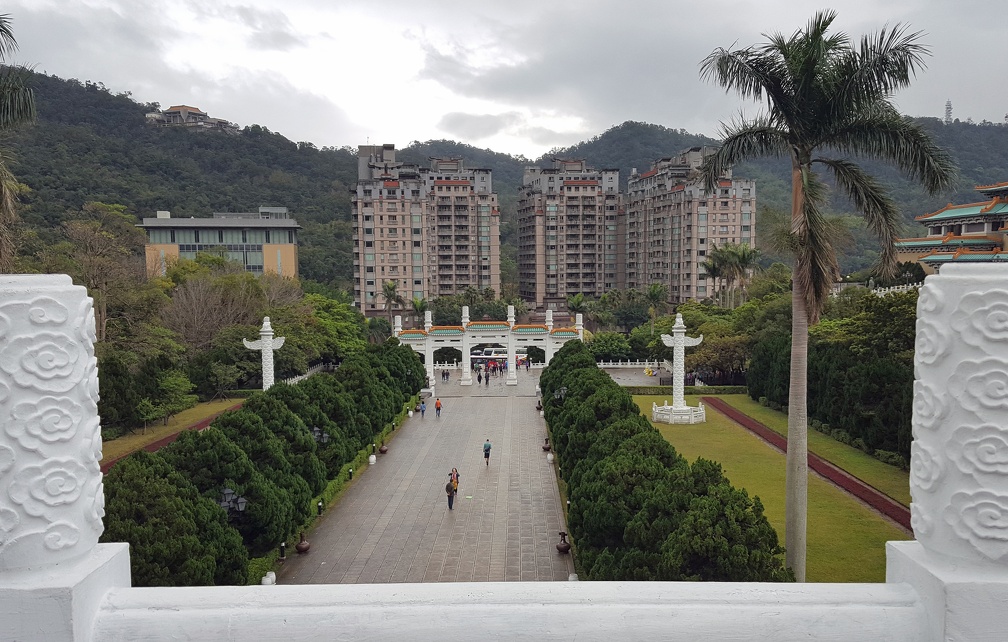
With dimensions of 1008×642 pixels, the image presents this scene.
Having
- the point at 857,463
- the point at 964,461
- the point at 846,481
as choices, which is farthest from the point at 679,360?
the point at 964,461

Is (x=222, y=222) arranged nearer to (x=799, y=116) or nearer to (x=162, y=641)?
(x=799, y=116)

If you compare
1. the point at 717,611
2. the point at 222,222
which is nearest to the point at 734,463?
the point at 717,611

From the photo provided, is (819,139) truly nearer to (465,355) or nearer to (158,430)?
(158,430)

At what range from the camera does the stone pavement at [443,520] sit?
13045 mm

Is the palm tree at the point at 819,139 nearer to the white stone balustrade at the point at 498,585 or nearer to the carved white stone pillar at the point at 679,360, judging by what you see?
the white stone balustrade at the point at 498,585

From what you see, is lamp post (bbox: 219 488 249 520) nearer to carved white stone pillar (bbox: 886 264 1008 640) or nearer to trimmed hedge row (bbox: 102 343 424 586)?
trimmed hedge row (bbox: 102 343 424 586)

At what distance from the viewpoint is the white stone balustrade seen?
2.28m

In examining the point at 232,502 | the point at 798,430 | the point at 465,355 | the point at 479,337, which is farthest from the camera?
the point at 465,355

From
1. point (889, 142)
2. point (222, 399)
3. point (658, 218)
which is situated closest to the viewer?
point (889, 142)

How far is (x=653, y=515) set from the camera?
9.55m

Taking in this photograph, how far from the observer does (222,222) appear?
58844 millimetres

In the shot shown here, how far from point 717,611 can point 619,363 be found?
→ 129 feet

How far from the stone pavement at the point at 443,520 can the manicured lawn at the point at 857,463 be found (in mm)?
7471

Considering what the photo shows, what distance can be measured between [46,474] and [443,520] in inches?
551
